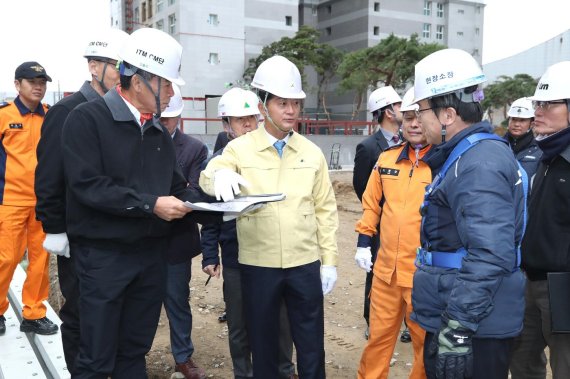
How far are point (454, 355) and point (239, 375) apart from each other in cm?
195

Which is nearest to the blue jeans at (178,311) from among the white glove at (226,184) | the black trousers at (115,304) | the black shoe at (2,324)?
the black trousers at (115,304)

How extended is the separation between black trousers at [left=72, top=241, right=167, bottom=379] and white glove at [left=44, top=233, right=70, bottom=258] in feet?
1.27

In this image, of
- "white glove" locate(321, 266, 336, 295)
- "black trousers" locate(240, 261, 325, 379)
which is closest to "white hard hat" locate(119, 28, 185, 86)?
"black trousers" locate(240, 261, 325, 379)

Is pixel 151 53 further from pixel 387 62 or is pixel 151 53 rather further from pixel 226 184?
pixel 387 62

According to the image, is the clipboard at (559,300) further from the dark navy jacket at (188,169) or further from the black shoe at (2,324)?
→ the black shoe at (2,324)

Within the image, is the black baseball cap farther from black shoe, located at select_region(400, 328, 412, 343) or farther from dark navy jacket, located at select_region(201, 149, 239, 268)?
black shoe, located at select_region(400, 328, 412, 343)

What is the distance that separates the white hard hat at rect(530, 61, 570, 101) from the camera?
9.06 ft

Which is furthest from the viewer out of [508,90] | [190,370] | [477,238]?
[508,90]

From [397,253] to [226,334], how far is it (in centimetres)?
224

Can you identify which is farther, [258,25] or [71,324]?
[258,25]

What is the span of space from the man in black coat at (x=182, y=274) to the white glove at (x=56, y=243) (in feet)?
2.53

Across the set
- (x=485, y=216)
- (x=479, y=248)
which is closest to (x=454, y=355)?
(x=479, y=248)

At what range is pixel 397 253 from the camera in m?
3.14

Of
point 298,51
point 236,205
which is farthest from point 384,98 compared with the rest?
point 298,51
